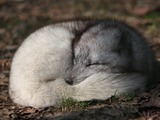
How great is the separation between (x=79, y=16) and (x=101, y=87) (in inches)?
158

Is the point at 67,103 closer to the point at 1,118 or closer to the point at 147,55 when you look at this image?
the point at 1,118

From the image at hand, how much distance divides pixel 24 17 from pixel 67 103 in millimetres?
4833

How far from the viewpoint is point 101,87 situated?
15.4ft

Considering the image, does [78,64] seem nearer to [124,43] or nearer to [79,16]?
[124,43]

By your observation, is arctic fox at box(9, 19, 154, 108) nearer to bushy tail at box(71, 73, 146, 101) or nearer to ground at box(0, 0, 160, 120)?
bushy tail at box(71, 73, 146, 101)

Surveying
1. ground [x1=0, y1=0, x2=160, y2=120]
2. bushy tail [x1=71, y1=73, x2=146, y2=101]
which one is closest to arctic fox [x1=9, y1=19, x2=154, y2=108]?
bushy tail [x1=71, y1=73, x2=146, y2=101]

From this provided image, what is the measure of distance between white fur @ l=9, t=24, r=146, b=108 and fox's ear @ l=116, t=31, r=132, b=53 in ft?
1.41

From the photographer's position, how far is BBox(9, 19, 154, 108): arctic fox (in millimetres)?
4711

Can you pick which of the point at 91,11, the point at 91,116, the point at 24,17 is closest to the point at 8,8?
the point at 24,17

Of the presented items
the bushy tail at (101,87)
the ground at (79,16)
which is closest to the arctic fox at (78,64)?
the bushy tail at (101,87)

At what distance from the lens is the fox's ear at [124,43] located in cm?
536

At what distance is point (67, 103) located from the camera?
15.2 feet

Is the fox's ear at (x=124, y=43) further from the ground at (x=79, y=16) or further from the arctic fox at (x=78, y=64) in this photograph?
the ground at (x=79, y=16)

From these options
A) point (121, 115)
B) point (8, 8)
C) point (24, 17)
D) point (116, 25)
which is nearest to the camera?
point (121, 115)
